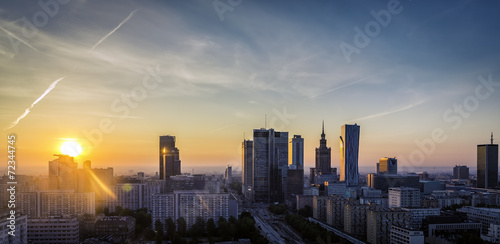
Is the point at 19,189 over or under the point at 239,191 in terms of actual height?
over

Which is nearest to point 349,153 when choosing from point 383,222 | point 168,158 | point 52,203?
point 168,158

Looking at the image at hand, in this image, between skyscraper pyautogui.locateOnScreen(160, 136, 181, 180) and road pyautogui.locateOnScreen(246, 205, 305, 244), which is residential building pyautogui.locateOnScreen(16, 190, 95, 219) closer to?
road pyautogui.locateOnScreen(246, 205, 305, 244)

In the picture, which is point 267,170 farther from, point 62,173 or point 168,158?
point 62,173

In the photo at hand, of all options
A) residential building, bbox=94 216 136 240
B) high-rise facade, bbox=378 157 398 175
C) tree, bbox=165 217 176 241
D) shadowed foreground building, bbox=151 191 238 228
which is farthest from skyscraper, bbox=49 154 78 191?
high-rise facade, bbox=378 157 398 175

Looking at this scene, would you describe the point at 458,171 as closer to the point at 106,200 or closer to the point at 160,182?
the point at 160,182

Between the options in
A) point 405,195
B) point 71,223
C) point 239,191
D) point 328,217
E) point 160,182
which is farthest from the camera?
point 239,191

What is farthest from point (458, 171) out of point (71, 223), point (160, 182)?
point (71, 223)
